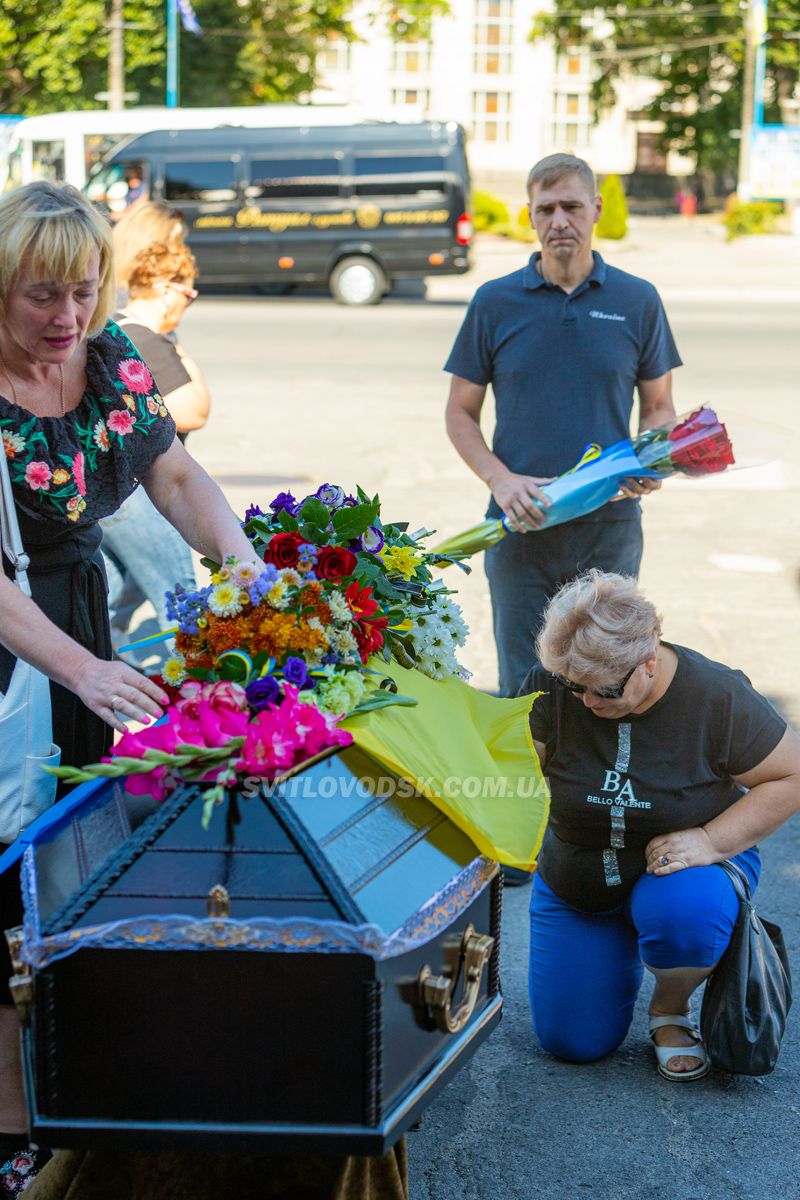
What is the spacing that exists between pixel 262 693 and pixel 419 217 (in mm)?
18283

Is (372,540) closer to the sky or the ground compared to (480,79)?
closer to the ground

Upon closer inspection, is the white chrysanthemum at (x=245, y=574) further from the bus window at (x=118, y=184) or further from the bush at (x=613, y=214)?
the bush at (x=613, y=214)

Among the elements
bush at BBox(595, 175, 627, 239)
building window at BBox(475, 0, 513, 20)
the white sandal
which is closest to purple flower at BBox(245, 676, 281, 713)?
the white sandal

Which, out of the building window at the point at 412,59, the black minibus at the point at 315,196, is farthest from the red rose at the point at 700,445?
the building window at the point at 412,59

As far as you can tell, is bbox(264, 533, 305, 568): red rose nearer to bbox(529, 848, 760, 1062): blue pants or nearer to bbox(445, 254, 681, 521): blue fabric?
bbox(529, 848, 760, 1062): blue pants

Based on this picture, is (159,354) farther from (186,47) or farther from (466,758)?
(186,47)

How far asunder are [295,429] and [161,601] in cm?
597

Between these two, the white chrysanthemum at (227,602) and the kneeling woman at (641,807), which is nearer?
the white chrysanthemum at (227,602)

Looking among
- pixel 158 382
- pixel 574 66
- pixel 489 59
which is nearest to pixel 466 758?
pixel 158 382

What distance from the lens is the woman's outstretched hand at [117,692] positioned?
83.7 inches

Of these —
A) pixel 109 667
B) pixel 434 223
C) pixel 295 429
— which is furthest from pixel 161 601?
pixel 434 223

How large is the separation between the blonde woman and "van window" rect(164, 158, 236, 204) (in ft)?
59.3

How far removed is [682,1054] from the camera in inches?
122

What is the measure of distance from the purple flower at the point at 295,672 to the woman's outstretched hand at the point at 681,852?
1248mm
